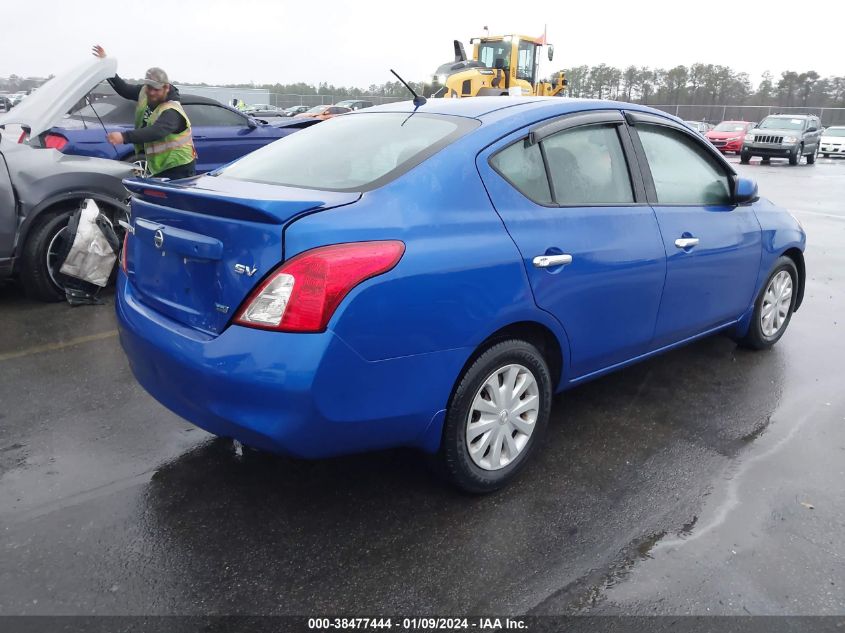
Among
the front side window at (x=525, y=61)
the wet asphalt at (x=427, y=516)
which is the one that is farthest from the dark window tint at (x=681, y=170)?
the front side window at (x=525, y=61)

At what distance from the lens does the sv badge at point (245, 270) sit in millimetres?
2320

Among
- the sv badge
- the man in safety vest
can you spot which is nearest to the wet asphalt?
A: the sv badge

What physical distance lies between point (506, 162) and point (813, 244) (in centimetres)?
775

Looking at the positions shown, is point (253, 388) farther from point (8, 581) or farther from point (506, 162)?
point (506, 162)

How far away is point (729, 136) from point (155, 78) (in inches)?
1023

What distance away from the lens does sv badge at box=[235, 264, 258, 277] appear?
7.61ft

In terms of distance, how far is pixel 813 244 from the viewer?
352 inches

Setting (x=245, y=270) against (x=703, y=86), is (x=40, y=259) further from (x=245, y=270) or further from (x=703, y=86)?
(x=703, y=86)

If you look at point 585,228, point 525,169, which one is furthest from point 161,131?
point 585,228

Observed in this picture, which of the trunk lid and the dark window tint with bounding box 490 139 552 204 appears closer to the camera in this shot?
the trunk lid

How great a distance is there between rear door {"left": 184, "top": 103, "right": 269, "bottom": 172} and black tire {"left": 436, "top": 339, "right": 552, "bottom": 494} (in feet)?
21.0

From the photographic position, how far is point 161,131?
18.4 feet

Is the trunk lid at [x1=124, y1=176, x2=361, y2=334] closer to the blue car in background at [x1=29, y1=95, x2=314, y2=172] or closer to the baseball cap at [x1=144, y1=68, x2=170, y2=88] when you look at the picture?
the baseball cap at [x1=144, y1=68, x2=170, y2=88]

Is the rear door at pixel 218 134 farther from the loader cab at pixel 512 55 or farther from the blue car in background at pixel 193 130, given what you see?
the loader cab at pixel 512 55
